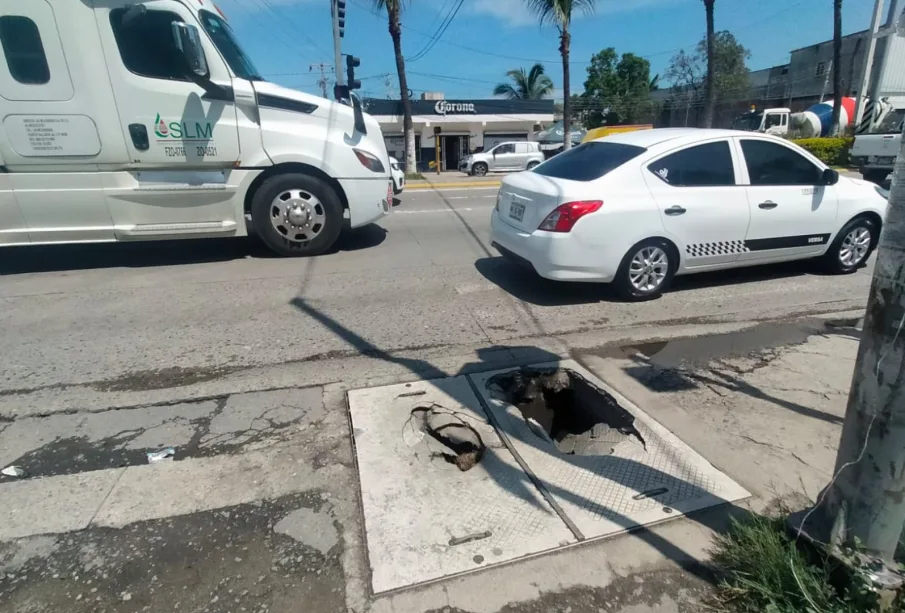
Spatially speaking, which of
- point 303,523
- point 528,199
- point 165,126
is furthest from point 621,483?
point 165,126

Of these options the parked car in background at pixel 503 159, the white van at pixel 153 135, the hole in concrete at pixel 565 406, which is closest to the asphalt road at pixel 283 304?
the white van at pixel 153 135

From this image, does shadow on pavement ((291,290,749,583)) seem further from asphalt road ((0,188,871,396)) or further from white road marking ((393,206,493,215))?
white road marking ((393,206,493,215))

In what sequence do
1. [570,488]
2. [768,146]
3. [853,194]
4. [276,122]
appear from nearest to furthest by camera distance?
[570,488], [768,146], [853,194], [276,122]

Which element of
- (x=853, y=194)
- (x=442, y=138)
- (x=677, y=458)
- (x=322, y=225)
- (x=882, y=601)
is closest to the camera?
(x=882, y=601)

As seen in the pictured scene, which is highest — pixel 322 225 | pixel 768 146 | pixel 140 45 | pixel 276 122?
pixel 140 45

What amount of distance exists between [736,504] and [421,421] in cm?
172

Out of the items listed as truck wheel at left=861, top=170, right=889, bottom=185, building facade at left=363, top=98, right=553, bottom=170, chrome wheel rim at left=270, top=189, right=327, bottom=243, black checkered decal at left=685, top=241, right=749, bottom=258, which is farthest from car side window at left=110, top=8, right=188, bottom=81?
building facade at left=363, top=98, right=553, bottom=170

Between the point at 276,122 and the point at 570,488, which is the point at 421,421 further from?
the point at 276,122

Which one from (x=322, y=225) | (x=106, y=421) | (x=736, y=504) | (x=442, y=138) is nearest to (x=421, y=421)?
(x=736, y=504)

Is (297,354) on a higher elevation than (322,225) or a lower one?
lower

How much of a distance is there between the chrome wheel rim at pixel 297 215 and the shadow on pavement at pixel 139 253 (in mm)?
484

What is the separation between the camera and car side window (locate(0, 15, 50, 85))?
5406 mm

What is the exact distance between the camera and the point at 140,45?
572 cm

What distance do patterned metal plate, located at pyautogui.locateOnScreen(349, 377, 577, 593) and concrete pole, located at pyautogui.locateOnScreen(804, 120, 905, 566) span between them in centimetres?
104
